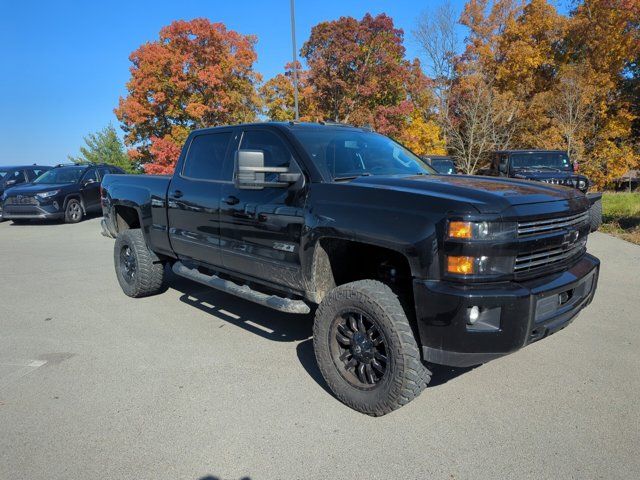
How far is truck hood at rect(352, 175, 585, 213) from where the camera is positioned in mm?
2789

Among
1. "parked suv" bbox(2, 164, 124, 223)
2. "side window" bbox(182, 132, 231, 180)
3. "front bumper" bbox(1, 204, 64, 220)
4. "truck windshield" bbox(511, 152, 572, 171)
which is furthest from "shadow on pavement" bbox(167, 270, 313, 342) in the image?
"truck windshield" bbox(511, 152, 572, 171)

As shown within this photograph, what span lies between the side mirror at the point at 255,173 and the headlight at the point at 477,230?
1357 millimetres

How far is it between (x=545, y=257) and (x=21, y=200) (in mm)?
15131

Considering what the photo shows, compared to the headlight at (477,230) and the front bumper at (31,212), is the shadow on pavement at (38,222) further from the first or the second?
the headlight at (477,230)

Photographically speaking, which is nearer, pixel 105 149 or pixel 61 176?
pixel 61 176

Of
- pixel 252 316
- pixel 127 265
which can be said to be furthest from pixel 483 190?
pixel 127 265

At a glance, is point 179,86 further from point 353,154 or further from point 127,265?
point 353,154

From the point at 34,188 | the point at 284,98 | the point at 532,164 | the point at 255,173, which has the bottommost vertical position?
the point at 34,188

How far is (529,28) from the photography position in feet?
88.7

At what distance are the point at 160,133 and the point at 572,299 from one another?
22.3 meters

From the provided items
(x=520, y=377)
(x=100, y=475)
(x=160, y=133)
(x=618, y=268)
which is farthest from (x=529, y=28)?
(x=100, y=475)

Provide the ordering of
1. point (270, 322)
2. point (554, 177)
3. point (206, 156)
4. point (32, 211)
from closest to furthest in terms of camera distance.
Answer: point (206, 156), point (270, 322), point (554, 177), point (32, 211)

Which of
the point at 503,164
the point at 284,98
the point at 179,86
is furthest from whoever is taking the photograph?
the point at 284,98

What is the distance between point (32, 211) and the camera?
13758 mm
